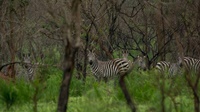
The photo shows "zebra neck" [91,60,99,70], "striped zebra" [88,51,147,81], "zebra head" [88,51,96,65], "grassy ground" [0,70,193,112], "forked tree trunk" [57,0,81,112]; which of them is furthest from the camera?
"zebra head" [88,51,96,65]

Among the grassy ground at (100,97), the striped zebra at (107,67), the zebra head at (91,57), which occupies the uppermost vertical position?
the zebra head at (91,57)

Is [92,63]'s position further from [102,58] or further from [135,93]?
[135,93]

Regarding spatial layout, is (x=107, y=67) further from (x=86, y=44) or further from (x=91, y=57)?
(x=86, y=44)

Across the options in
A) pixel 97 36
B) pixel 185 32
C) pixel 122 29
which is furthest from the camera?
pixel 122 29

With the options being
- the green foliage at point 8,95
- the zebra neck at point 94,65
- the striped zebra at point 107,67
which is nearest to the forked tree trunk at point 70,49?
the green foliage at point 8,95

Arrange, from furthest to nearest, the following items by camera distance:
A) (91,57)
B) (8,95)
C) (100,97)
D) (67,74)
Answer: (91,57) < (8,95) < (100,97) < (67,74)

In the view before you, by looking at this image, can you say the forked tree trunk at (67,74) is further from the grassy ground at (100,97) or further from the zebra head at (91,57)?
the zebra head at (91,57)

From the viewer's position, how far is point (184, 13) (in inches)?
774

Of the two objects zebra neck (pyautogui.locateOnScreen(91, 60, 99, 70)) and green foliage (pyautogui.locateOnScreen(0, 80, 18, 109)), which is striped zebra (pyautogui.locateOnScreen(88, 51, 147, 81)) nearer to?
zebra neck (pyautogui.locateOnScreen(91, 60, 99, 70))

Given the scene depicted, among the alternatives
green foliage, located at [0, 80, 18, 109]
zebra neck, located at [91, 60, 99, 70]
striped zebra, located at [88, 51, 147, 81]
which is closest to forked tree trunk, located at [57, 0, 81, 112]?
green foliage, located at [0, 80, 18, 109]

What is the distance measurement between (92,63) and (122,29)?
277 inches

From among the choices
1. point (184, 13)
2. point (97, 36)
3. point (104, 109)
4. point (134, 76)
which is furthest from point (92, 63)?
point (104, 109)

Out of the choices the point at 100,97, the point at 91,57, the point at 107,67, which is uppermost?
the point at 91,57

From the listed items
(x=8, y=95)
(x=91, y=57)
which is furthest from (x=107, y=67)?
(x=8, y=95)
